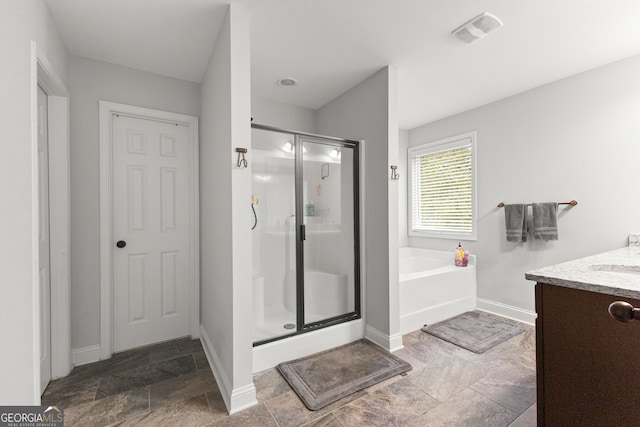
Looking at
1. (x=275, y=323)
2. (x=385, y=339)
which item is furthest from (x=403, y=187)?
(x=275, y=323)

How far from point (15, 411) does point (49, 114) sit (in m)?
1.86

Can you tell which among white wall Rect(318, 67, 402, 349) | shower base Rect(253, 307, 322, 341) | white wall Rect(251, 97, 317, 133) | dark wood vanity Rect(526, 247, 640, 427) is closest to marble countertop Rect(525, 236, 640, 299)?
dark wood vanity Rect(526, 247, 640, 427)

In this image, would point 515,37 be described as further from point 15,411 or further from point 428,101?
point 15,411

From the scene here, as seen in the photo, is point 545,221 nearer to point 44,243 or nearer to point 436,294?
point 436,294

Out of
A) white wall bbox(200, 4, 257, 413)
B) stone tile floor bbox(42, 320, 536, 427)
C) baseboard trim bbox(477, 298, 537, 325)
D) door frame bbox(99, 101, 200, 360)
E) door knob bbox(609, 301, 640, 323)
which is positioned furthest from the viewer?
baseboard trim bbox(477, 298, 537, 325)

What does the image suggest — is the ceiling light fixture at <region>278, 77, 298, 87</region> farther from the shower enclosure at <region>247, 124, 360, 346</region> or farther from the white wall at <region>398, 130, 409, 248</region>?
the white wall at <region>398, 130, 409, 248</region>

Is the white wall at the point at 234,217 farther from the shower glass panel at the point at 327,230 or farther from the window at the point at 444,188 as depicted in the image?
the window at the point at 444,188

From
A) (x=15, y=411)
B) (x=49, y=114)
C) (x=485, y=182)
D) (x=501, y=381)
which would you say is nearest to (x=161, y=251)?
(x=49, y=114)

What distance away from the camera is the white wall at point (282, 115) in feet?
10.3

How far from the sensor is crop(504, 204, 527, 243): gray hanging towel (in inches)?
115

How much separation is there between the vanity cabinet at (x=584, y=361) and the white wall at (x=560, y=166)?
2157mm

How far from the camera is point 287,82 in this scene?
2.79m

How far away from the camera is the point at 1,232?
1131mm

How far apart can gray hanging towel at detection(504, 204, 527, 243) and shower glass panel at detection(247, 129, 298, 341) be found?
7.50 feet
